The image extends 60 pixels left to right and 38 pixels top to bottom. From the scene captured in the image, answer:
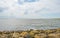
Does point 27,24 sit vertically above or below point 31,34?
above

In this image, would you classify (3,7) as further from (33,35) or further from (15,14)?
(33,35)

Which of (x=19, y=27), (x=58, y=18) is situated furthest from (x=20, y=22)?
(x=58, y=18)

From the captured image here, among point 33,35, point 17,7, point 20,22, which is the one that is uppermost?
point 17,7

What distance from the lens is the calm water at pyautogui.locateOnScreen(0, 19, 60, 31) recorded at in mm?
3736

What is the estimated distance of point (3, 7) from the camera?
12.3 ft

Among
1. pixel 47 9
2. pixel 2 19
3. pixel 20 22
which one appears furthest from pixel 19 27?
pixel 47 9

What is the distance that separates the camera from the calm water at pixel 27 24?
3.74 metres

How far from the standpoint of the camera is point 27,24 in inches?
148

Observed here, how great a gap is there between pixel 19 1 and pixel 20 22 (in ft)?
1.23

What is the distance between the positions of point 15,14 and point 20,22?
0.55 feet

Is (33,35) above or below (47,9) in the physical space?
below

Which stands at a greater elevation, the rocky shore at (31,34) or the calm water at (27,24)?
the calm water at (27,24)

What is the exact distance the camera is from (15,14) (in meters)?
3.77

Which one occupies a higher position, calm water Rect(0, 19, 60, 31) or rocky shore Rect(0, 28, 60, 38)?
calm water Rect(0, 19, 60, 31)
